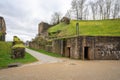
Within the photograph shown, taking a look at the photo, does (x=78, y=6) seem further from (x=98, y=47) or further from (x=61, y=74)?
(x=61, y=74)

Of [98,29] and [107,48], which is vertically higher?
[98,29]

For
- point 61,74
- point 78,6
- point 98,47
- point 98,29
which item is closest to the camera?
point 61,74

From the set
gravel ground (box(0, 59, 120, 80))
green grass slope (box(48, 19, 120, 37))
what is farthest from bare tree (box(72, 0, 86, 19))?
gravel ground (box(0, 59, 120, 80))

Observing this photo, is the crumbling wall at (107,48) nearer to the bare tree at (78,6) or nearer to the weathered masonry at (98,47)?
the weathered masonry at (98,47)

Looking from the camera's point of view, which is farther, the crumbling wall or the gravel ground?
the crumbling wall

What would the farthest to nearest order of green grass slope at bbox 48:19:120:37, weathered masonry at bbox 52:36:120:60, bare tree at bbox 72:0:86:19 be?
bare tree at bbox 72:0:86:19 → green grass slope at bbox 48:19:120:37 → weathered masonry at bbox 52:36:120:60

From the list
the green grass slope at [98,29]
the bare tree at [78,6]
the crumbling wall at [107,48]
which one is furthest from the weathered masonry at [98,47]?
the bare tree at [78,6]

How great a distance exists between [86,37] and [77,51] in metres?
2.52

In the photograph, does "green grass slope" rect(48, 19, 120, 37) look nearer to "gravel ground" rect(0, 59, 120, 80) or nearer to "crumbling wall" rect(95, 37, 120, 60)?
"crumbling wall" rect(95, 37, 120, 60)

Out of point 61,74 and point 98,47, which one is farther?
point 98,47

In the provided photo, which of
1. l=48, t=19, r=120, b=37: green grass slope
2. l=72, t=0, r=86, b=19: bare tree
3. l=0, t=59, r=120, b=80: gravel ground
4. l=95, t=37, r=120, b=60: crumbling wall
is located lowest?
l=0, t=59, r=120, b=80: gravel ground

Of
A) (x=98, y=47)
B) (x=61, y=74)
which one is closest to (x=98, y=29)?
(x=98, y=47)

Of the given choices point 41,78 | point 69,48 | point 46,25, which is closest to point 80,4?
point 46,25

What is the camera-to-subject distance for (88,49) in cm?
2317
